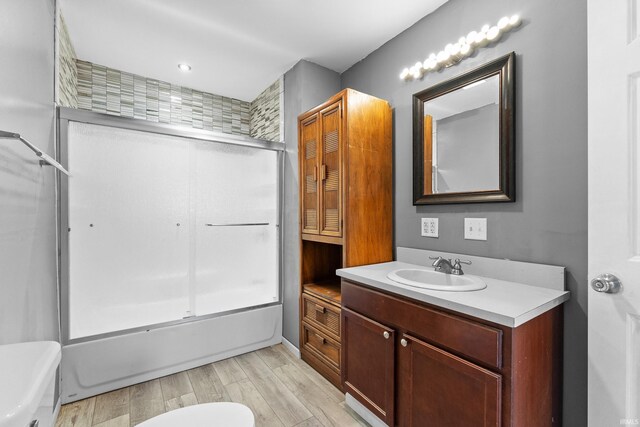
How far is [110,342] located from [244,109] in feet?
8.66

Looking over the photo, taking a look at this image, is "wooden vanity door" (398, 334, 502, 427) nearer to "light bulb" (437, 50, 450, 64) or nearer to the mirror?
the mirror

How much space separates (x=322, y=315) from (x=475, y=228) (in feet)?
3.92

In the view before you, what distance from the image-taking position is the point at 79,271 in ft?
6.02

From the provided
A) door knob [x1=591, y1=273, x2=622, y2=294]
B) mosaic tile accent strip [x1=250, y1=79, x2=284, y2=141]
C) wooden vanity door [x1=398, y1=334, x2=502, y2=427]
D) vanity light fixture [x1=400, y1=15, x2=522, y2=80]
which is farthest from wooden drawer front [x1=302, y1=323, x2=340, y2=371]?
vanity light fixture [x1=400, y1=15, x2=522, y2=80]

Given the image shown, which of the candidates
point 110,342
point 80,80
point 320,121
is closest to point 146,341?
point 110,342

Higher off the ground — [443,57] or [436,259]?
[443,57]

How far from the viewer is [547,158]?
4.39ft

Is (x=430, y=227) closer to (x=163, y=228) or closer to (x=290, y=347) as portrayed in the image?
(x=290, y=347)

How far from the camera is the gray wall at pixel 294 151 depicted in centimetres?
243

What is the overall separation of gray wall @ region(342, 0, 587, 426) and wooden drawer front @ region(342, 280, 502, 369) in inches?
21.4

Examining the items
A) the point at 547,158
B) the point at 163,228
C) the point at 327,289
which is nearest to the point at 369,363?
the point at 327,289

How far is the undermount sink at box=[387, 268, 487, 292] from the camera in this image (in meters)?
1.27

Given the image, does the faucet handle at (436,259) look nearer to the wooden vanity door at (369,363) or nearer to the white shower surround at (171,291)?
the wooden vanity door at (369,363)

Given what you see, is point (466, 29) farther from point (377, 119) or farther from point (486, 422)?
point (486, 422)
